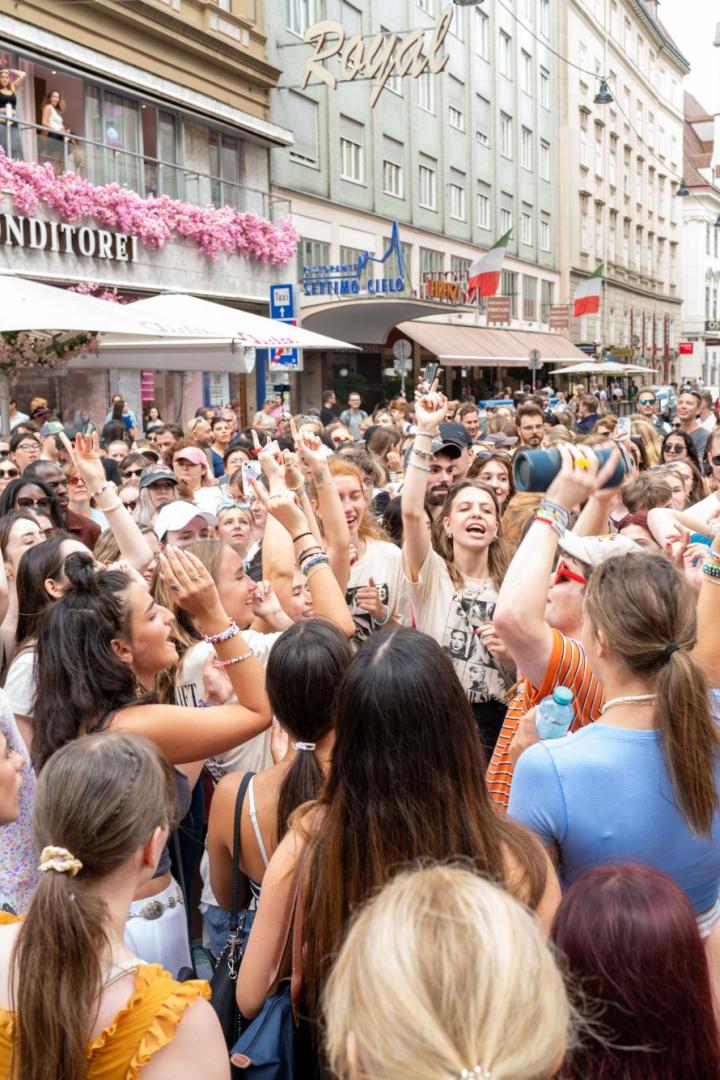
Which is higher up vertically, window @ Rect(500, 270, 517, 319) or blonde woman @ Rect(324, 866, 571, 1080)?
window @ Rect(500, 270, 517, 319)

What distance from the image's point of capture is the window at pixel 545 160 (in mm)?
44312

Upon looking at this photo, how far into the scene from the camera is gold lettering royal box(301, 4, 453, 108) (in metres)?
19.7

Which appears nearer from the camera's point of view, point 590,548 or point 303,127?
point 590,548

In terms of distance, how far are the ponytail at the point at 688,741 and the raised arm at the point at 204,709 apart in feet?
4.07

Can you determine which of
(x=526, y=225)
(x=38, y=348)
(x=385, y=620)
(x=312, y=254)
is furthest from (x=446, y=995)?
(x=526, y=225)

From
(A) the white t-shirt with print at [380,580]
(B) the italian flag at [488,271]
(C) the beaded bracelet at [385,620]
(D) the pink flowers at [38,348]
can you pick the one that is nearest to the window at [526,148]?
(B) the italian flag at [488,271]

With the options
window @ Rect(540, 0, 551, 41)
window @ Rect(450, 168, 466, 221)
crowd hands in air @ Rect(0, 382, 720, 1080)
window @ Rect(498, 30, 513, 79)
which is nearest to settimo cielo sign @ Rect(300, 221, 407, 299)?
window @ Rect(450, 168, 466, 221)

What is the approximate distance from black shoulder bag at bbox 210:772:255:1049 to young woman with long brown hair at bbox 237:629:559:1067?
30cm

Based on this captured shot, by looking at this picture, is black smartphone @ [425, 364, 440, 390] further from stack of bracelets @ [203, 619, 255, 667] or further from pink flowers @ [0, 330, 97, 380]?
pink flowers @ [0, 330, 97, 380]

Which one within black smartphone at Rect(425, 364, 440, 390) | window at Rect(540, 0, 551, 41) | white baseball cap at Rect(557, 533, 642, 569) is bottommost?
white baseball cap at Rect(557, 533, 642, 569)

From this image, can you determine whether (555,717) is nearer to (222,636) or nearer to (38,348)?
(222,636)

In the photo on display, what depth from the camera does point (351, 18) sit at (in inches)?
1114

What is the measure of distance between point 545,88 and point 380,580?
4456cm

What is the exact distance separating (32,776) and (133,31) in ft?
62.1
